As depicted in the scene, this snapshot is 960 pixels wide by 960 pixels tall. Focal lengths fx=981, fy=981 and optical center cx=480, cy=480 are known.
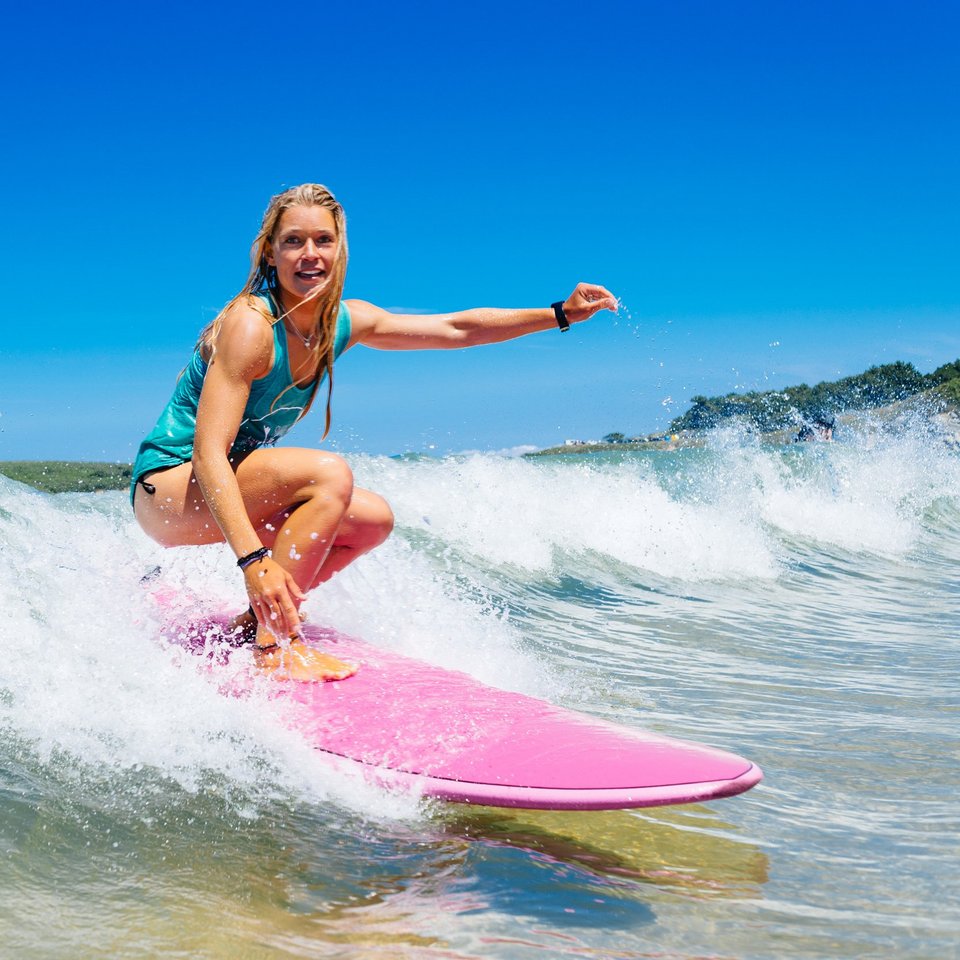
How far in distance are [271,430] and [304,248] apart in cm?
67

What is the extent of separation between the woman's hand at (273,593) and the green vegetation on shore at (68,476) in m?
7.53

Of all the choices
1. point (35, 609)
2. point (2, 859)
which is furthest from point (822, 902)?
point (35, 609)

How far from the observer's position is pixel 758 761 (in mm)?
3555

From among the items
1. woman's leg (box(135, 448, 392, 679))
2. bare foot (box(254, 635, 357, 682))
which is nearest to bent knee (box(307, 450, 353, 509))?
woman's leg (box(135, 448, 392, 679))

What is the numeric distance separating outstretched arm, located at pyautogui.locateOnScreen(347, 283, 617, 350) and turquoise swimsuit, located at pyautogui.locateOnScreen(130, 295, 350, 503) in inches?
5.5

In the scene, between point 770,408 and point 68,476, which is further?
point 770,408

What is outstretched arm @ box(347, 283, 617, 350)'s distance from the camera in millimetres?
3656

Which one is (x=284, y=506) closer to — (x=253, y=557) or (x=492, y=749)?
(x=253, y=557)

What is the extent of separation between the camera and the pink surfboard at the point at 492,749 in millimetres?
2590

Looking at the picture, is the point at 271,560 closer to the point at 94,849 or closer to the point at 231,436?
the point at 231,436

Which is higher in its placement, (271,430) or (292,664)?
(271,430)

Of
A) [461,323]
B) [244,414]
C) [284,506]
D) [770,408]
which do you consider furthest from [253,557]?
[770,408]

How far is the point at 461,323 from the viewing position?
3840 mm

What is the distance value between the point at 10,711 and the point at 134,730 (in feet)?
1.97
